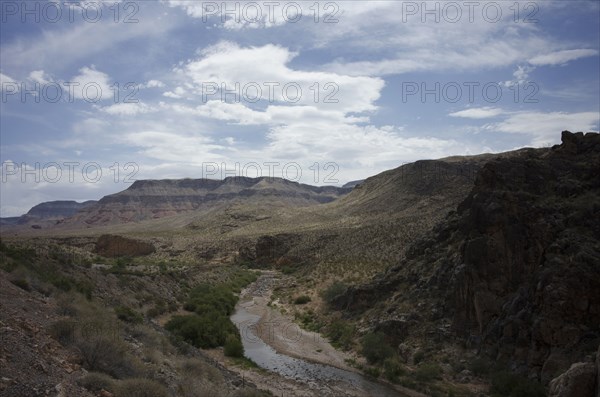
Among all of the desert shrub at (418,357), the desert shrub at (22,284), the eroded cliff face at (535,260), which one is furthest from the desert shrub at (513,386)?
the desert shrub at (22,284)

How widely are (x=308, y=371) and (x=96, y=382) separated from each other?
1253 cm

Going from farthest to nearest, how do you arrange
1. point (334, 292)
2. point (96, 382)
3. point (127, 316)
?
point (334, 292) < point (127, 316) < point (96, 382)

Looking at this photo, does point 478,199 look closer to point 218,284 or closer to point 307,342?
point 307,342

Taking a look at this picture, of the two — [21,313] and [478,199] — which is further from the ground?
[478,199]

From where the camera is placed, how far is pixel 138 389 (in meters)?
11.6

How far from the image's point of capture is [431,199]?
245 ft

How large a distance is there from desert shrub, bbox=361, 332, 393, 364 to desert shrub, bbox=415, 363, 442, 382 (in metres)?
2.18

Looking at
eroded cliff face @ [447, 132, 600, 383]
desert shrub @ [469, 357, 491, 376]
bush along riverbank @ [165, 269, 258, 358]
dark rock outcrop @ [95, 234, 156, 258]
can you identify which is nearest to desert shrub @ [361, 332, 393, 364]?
eroded cliff face @ [447, 132, 600, 383]

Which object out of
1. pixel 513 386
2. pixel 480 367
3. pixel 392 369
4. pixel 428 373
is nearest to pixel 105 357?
pixel 392 369

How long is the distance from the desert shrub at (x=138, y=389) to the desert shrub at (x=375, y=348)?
13.0m

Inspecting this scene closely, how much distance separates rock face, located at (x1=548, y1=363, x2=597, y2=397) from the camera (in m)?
12.5

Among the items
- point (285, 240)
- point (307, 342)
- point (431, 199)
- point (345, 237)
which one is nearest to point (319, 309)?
point (307, 342)

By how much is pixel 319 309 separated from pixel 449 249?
36.0 ft

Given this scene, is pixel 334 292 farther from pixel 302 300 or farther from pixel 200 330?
pixel 200 330
